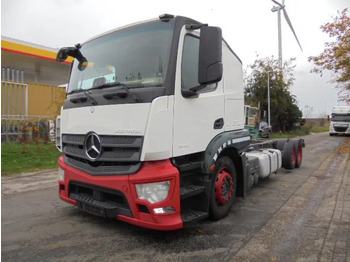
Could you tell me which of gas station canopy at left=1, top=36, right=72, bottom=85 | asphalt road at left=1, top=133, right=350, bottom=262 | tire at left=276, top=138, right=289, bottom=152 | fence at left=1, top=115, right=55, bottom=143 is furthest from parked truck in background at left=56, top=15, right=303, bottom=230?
gas station canopy at left=1, top=36, right=72, bottom=85

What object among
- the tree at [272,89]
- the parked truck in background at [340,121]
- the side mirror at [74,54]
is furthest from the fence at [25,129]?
the parked truck in background at [340,121]

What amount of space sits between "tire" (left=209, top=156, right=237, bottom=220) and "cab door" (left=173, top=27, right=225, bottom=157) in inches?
20.1

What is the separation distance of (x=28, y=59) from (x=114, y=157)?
55.2ft

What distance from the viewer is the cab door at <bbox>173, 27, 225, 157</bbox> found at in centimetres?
329

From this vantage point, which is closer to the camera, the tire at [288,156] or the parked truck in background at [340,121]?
the tire at [288,156]

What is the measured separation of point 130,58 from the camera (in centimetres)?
351

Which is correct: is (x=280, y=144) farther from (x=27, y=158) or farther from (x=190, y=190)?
(x=27, y=158)

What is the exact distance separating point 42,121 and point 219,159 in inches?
501

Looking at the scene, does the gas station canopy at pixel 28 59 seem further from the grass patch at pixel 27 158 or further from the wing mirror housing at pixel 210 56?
the wing mirror housing at pixel 210 56

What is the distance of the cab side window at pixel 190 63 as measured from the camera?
3389 mm

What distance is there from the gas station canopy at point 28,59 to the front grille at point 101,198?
558 inches

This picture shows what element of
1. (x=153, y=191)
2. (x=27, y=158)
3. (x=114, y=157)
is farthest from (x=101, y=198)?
(x=27, y=158)

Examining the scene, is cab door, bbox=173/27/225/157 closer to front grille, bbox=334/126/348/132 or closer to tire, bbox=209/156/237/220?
tire, bbox=209/156/237/220

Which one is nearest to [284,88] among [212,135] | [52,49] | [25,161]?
[52,49]
